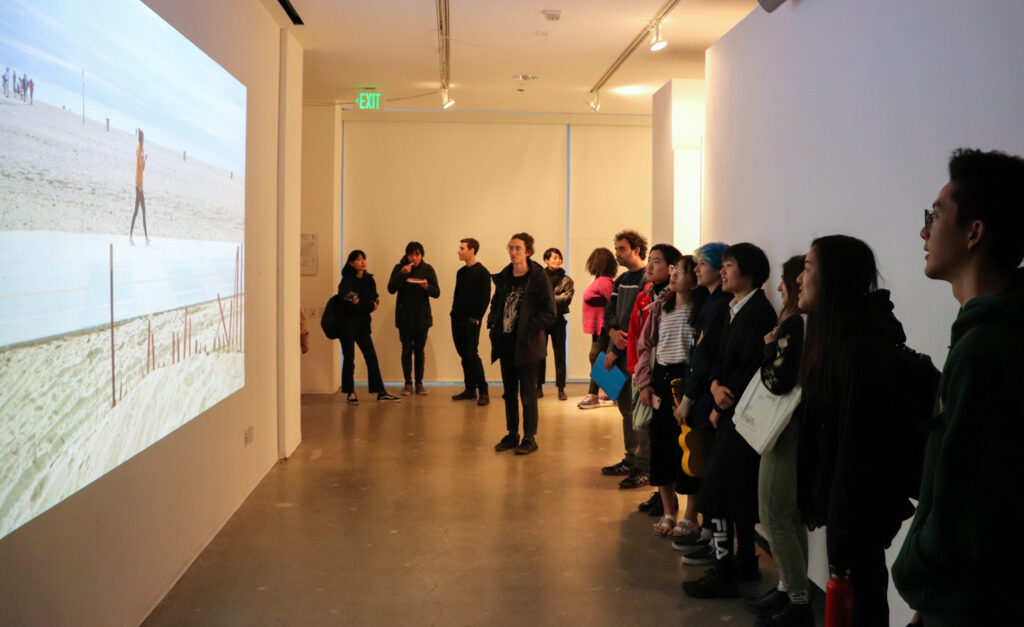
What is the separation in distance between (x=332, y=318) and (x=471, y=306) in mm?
1452

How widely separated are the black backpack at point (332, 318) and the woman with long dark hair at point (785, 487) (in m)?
6.24

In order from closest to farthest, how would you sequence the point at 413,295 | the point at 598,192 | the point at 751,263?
the point at 751,263 → the point at 413,295 → the point at 598,192

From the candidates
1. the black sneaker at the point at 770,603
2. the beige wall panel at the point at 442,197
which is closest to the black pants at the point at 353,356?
the beige wall panel at the point at 442,197

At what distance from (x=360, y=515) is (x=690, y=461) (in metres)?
1.94

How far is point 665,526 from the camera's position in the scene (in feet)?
15.4

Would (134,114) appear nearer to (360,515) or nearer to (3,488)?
(3,488)

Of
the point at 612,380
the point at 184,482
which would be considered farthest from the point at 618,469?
the point at 184,482

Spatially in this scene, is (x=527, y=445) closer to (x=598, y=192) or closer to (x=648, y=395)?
(x=648, y=395)

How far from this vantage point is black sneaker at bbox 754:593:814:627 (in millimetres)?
3414

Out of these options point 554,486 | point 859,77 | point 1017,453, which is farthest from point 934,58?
point 554,486

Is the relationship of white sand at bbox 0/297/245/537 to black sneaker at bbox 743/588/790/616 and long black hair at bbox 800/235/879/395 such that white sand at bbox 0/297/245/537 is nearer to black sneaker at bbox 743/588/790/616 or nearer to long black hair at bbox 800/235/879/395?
long black hair at bbox 800/235/879/395

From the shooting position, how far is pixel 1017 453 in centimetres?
141

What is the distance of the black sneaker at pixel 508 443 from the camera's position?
675cm

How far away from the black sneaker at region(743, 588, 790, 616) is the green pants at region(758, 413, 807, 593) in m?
0.24
